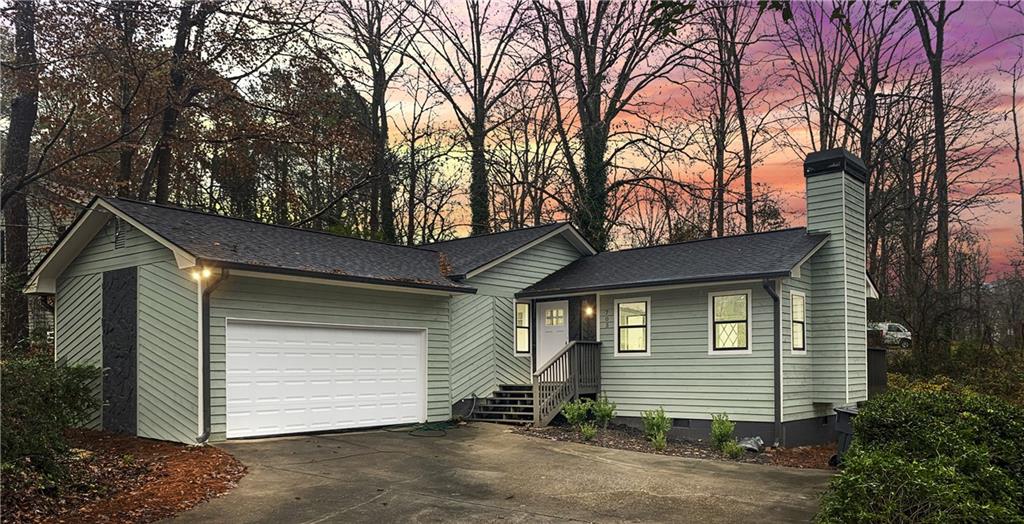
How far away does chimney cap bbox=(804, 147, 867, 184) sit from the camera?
1427 centimetres

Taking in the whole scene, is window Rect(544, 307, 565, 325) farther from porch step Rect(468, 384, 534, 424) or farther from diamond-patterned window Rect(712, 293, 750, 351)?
diamond-patterned window Rect(712, 293, 750, 351)

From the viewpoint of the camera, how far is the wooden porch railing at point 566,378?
1471 cm

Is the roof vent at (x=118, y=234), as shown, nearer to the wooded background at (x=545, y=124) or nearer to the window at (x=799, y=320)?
the wooded background at (x=545, y=124)

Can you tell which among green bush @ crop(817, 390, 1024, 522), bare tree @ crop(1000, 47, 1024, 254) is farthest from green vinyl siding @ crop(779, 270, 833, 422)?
bare tree @ crop(1000, 47, 1024, 254)

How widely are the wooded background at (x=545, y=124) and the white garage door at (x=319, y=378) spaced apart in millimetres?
8593

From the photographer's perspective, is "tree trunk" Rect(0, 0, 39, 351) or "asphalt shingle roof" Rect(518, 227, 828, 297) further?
"tree trunk" Rect(0, 0, 39, 351)

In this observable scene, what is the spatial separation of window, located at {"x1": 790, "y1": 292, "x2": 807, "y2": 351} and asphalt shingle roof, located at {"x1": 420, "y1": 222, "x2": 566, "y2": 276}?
573 centimetres

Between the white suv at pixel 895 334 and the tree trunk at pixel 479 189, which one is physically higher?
the tree trunk at pixel 479 189

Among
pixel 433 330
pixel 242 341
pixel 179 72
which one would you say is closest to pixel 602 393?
pixel 433 330

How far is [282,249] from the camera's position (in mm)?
12875

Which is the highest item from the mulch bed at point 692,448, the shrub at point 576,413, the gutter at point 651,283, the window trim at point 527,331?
the gutter at point 651,283

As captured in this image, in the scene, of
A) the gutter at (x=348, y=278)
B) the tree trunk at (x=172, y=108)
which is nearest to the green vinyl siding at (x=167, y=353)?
the gutter at (x=348, y=278)

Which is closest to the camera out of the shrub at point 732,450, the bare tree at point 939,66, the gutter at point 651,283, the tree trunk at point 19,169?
the shrub at point 732,450

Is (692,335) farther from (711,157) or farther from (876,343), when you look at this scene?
(711,157)
